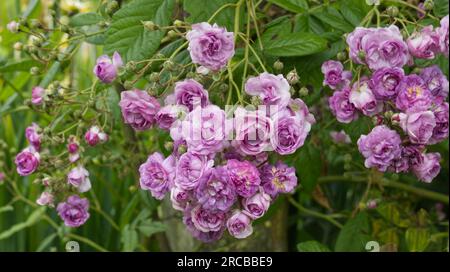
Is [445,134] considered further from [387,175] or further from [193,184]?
[387,175]

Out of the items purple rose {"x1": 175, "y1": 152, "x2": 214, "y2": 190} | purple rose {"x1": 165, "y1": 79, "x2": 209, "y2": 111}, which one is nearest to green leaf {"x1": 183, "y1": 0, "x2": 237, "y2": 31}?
purple rose {"x1": 165, "y1": 79, "x2": 209, "y2": 111}

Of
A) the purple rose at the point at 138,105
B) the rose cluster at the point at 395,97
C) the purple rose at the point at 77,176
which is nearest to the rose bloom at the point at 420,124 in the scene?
the rose cluster at the point at 395,97

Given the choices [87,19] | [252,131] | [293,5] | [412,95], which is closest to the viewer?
[252,131]

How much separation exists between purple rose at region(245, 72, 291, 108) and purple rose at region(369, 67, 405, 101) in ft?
0.47

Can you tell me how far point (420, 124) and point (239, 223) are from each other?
0.28 metres

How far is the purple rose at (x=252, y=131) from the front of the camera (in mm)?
860

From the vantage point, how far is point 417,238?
1.55 meters

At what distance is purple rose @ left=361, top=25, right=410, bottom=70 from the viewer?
97 cm

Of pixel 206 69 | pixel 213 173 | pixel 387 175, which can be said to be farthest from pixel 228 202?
pixel 387 175

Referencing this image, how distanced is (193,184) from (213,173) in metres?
0.03

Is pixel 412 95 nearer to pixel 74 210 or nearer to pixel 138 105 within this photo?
pixel 138 105

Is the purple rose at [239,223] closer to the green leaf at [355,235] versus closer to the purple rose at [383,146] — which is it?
the purple rose at [383,146]

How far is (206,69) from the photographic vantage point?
0.98m

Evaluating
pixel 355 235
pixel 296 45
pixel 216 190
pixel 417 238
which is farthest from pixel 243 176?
pixel 417 238
